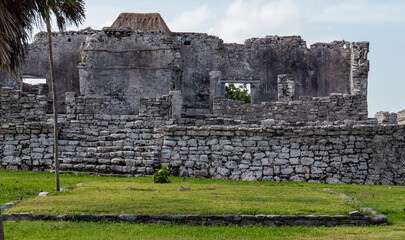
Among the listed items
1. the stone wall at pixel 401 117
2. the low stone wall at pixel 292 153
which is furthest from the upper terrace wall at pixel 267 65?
the low stone wall at pixel 292 153

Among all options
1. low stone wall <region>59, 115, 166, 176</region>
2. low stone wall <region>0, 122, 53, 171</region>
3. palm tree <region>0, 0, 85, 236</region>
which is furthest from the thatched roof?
palm tree <region>0, 0, 85, 236</region>

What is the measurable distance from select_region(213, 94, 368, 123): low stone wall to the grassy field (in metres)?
5.47

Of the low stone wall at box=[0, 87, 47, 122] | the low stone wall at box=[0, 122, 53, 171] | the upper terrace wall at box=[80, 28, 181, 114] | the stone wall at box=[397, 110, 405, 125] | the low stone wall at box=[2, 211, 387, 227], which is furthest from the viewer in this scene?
the upper terrace wall at box=[80, 28, 181, 114]

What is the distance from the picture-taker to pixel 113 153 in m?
13.4

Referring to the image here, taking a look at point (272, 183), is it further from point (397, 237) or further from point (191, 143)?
point (397, 237)

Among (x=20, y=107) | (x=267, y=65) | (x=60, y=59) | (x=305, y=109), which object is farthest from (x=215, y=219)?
(x=60, y=59)

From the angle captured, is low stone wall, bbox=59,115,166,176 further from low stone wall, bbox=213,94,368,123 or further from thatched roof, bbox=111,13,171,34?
thatched roof, bbox=111,13,171,34

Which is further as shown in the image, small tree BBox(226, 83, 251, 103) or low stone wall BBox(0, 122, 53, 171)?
small tree BBox(226, 83, 251, 103)

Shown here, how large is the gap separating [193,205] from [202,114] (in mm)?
11162

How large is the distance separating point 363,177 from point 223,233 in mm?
6674

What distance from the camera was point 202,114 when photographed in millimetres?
19141

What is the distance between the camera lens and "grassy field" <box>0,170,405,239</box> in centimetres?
682

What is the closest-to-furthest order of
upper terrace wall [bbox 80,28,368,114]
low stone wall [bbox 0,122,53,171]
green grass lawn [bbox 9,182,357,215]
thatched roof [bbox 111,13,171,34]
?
green grass lawn [bbox 9,182,357,215] < low stone wall [bbox 0,122,53,171] < upper terrace wall [bbox 80,28,368,114] < thatched roof [bbox 111,13,171,34]

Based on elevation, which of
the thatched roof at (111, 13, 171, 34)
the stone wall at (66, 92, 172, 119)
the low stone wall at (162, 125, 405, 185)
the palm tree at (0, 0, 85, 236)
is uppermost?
the thatched roof at (111, 13, 171, 34)
